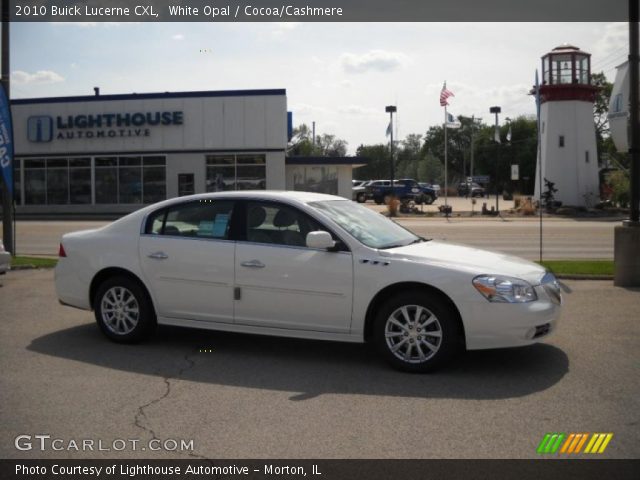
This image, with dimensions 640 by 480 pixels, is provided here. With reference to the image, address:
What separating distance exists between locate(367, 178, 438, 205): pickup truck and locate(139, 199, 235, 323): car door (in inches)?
1644

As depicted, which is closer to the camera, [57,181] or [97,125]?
[97,125]

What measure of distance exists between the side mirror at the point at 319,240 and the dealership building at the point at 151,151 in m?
33.8

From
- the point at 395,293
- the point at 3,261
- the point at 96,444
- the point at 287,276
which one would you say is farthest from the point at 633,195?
the point at 3,261

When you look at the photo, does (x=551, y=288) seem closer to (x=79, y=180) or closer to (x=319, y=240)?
(x=319, y=240)

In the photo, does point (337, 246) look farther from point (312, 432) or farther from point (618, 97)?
point (618, 97)

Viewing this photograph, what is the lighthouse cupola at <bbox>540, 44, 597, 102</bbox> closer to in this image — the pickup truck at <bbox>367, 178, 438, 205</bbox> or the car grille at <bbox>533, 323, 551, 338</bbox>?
the pickup truck at <bbox>367, 178, 438, 205</bbox>

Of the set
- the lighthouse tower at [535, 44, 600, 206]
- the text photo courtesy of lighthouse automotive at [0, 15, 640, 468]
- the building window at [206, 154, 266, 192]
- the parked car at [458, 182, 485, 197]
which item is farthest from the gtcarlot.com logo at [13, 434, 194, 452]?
the parked car at [458, 182, 485, 197]

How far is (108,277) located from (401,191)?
4309cm

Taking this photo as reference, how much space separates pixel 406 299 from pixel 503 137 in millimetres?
102383

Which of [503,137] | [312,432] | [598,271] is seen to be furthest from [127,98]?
[503,137]

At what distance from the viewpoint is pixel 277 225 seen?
272 inches

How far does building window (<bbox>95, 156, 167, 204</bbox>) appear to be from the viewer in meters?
41.6

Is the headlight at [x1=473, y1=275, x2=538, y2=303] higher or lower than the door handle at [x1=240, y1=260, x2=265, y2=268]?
lower

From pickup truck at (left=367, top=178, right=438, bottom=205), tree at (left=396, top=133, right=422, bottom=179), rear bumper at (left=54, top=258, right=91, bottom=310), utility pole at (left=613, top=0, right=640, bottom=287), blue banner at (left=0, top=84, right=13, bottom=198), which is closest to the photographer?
rear bumper at (left=54, top=258, right=91, bottom=310)
